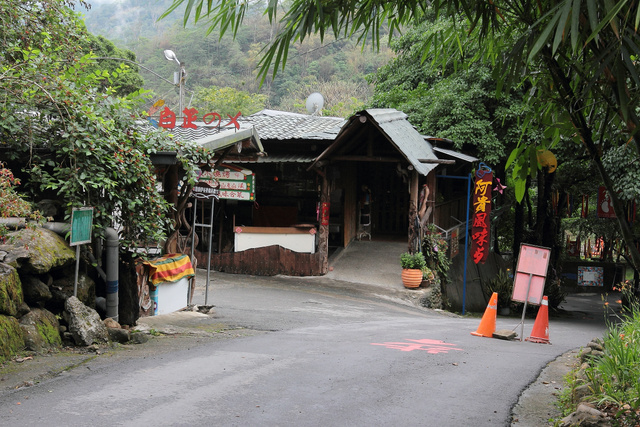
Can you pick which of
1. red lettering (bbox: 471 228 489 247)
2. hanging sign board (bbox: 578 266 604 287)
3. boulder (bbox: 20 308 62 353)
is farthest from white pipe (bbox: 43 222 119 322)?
hanging sign board (bbox: 578 266 604 287)

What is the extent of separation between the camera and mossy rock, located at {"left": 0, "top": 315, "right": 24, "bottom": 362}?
22.2ft

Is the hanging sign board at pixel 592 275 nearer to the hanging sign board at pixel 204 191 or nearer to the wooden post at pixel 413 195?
the wooden post at pixel 413 195

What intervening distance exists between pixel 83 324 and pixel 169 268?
3.24 meters

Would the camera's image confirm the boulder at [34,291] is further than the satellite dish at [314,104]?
No

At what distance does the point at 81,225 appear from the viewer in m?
8.22

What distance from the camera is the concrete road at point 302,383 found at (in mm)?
5512

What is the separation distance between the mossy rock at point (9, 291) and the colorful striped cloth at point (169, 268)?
10.9ft

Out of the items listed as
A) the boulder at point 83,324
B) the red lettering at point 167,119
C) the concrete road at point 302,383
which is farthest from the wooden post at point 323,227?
the boulder at point 83,324

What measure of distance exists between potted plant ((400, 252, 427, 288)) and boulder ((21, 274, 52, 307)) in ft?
→ 39.8

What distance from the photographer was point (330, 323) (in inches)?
496

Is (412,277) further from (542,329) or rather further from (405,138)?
(542,329)

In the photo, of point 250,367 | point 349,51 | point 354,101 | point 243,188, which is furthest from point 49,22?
point 349,51

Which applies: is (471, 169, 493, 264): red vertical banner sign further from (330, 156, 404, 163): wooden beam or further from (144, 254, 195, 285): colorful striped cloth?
(144, 254, 195, 285): colorful striped cloth

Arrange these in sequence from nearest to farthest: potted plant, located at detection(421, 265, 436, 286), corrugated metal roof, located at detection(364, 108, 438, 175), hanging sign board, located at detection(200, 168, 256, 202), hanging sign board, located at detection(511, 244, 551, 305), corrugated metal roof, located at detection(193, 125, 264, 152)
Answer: corrugated metal roof, located at detection(193, 125, 264, 152) → hanging sign board, located at detection(511, 244, 551, 305) → hanging sign board, located at detection(200, 168, 256, 202) → corrugated metal roof, located at detection(364, 108, 438, 175) → potted plant, located at detection(421, 265, 436, 286)
